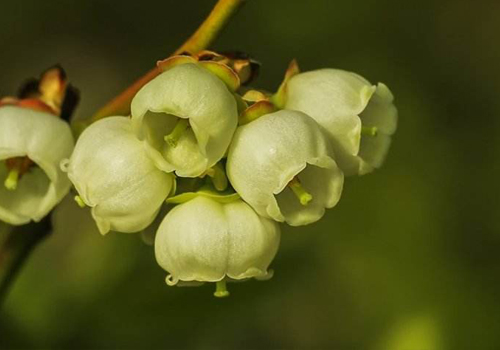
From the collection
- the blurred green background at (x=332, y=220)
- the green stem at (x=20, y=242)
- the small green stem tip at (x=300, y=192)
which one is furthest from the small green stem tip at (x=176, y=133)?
the blurred green background at (x=332, y=220)

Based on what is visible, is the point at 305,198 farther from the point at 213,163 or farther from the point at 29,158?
the point at 29,158

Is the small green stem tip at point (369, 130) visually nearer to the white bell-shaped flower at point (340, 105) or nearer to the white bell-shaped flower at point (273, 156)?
the white bell-shaped flower at point (340, 105)

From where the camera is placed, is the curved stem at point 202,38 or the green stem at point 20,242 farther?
the green stem at point 20,242

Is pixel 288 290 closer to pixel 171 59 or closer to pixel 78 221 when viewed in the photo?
pixel 171 59

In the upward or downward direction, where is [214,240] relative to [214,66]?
downward

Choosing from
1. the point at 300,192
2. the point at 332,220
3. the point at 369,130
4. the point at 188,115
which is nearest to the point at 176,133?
the point at 188,115

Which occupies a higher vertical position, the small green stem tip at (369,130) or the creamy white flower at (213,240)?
the small green stem tip at (369,130)

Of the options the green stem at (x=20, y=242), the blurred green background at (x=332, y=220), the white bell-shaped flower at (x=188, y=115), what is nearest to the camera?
the white bell-shaped flower at (x=188, y=115)
